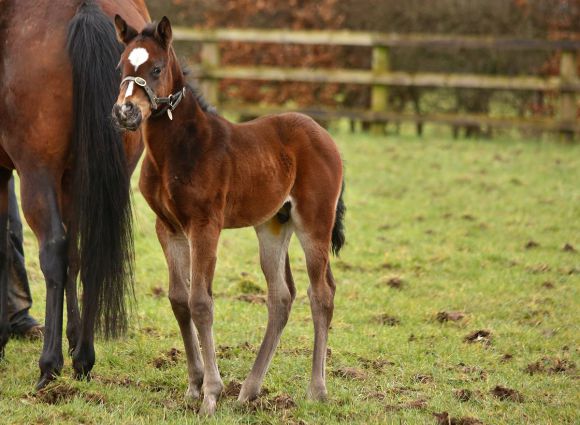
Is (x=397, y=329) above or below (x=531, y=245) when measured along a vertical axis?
above

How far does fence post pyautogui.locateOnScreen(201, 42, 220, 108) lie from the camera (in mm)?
15930

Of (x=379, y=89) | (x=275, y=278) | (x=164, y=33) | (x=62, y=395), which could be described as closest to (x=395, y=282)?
(x=275, y=278)

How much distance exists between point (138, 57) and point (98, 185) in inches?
34.8

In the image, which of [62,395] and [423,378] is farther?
[423,378]

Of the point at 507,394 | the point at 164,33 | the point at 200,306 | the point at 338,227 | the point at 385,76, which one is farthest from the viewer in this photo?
the point at 385,76

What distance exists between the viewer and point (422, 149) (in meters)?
14.1

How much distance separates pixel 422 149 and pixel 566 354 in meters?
8.46

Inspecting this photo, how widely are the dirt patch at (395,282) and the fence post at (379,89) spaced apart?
27.4 ft

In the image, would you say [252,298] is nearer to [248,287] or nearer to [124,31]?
[248,287]

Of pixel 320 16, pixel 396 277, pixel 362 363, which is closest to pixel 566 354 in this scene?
pixel 362 363

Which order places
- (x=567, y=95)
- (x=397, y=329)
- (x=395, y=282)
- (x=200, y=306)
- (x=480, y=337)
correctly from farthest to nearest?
(x=567, y=95) < (x=395, y=282) < (x=397, y=329) < (x=480, y=337) < (x=200, y=306)

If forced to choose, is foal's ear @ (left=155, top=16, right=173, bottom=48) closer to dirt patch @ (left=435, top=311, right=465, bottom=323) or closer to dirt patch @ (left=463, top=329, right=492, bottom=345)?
dirt patch @ (left=463, top=329, right=492, bottom=345)

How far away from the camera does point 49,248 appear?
16.1 ft

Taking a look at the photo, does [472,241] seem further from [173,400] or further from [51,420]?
[51,420]
